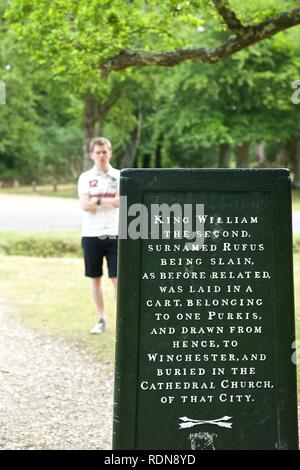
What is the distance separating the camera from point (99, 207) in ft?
26.9

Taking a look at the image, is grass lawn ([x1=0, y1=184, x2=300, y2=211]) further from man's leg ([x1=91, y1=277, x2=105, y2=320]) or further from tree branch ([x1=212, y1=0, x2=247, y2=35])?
man's leg ([x1=91, y1=277, x2=105, y2=320])

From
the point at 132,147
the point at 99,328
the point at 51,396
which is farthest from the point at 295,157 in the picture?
the point at 51,396

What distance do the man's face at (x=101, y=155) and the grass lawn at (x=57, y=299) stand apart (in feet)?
6.88

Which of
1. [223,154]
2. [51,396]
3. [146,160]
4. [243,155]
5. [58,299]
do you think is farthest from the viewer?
[146,160]

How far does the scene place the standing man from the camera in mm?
8188

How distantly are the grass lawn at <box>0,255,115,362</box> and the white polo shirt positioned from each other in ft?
4.46

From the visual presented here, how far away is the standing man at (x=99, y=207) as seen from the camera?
8188mm

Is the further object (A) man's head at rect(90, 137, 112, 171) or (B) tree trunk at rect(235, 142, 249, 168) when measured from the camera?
(B) tree trunk at rect(235, 142, 249, 168)

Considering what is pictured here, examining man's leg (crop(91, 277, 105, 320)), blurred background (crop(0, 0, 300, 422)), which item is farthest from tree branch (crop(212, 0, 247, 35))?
man's leg (crop(91, 277, 105, 320))

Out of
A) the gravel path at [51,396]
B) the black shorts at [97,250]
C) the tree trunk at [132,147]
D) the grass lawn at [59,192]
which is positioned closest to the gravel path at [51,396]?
the gravel path at [51,396]

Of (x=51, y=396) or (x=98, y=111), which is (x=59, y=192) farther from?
(x=51, y=396)

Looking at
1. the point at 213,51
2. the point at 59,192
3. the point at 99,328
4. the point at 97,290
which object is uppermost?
the point at 59,192

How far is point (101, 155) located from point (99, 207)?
1.95ft

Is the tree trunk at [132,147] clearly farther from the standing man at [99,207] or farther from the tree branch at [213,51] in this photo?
the standing man at [99,207]
